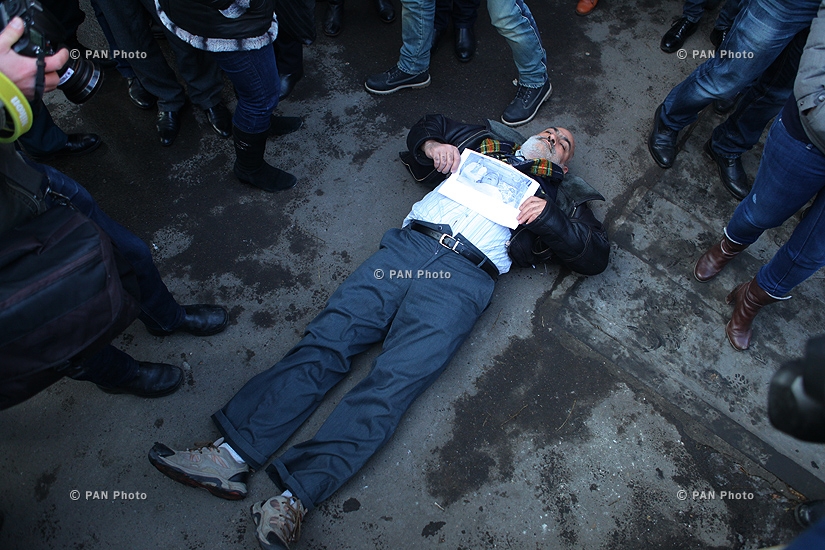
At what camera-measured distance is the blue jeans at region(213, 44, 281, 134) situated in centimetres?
235

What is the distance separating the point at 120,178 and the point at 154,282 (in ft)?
4.43

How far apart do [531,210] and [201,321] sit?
1726 millimetres

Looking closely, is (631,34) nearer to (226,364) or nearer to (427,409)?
(427,409)

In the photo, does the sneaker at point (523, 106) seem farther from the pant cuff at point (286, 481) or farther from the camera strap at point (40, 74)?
the camera strap at point (40, 74)

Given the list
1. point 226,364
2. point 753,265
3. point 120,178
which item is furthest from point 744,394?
point 120,178

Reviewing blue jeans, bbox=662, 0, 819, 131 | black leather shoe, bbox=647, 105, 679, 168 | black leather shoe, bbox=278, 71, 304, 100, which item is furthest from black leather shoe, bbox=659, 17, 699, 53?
black leather shoe, bbox=278, 71, 304, 100

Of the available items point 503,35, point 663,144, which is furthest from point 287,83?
point 663,144

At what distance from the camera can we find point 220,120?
335 centimetres

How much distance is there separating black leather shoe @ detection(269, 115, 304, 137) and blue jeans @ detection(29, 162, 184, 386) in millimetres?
1434

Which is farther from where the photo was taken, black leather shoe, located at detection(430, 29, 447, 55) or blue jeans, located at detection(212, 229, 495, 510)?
black leather shoe, located at detection(430, 29, 447, 55)

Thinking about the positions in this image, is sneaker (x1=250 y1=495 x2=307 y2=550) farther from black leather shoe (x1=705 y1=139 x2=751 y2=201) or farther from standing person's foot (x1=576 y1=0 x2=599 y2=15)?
standing person's foot (x1=576 y1=0 x2=599 y2=15)

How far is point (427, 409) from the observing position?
2.45 metres
